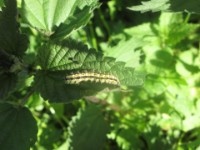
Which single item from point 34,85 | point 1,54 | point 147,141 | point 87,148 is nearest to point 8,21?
point 1,54

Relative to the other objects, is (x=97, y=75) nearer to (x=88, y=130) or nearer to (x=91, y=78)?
(x=91, y=78)

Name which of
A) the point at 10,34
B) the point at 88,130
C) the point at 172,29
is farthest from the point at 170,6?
the point at 88,130

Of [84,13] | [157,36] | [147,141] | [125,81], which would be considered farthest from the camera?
[157,36]

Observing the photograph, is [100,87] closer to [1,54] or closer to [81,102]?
[1,54]

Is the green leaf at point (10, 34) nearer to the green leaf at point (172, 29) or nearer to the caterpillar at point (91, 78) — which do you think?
the caterpillar at point (91, 78)

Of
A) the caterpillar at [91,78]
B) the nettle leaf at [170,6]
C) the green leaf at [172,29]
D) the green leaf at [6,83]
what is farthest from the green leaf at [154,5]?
the green leaf at [172,29]

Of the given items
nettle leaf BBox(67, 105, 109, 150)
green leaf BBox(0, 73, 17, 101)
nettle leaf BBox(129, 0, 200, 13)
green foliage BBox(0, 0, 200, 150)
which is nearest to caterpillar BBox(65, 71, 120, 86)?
green foliage BBox(0, 0, 200, 150)

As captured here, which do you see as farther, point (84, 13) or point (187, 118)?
point (187, 118)

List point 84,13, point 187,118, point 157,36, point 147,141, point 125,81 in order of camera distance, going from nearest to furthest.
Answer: point 125,81 < point 84,13 < point 187,118 < point 147,141 < point 157,36
